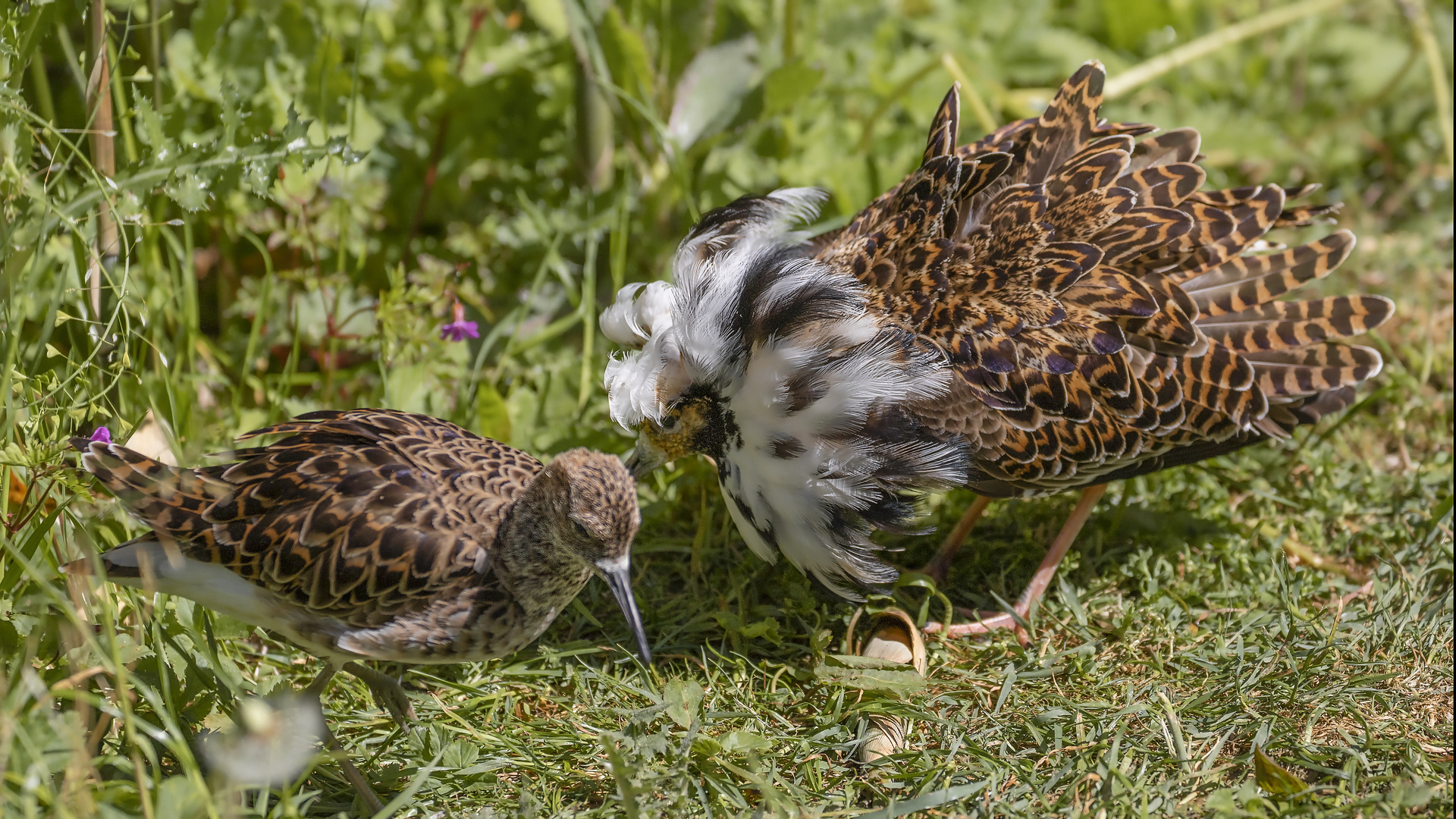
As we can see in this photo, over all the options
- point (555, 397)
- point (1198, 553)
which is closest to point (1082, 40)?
point (1198, 553)

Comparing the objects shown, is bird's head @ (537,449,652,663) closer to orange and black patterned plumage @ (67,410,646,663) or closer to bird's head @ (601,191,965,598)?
orange and black patterned plumage @ (67,410,646,663)

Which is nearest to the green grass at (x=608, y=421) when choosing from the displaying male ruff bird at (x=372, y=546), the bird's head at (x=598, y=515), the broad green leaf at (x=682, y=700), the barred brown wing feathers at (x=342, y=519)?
the broad green leaf at (x=682, y=700)

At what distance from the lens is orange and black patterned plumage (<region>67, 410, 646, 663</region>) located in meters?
2.95

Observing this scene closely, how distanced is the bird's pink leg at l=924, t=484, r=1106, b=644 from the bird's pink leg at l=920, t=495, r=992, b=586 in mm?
163

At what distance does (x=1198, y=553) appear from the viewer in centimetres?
408

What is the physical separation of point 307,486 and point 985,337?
1.96 meters

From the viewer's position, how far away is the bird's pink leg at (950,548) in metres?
4.03

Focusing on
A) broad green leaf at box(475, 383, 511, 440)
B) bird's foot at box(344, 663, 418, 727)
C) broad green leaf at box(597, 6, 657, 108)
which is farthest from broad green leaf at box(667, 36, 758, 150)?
bird's foot at box(344, 663, 418, 727)

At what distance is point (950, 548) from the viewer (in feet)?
13.3

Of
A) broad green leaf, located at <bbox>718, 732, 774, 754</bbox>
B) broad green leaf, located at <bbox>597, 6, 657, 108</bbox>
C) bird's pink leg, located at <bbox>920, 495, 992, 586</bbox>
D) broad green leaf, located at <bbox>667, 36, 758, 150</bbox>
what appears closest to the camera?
broad green leaf, located at <bbox>718, 732, 774, 754</bbox>

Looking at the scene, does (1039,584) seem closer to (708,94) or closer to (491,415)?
(491,415)

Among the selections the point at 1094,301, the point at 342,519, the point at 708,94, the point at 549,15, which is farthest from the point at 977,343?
the point at 549,15

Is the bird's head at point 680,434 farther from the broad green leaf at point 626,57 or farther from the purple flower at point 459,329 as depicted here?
the broad green leaf at point 626,57

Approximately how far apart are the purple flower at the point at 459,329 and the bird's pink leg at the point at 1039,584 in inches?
75.8
